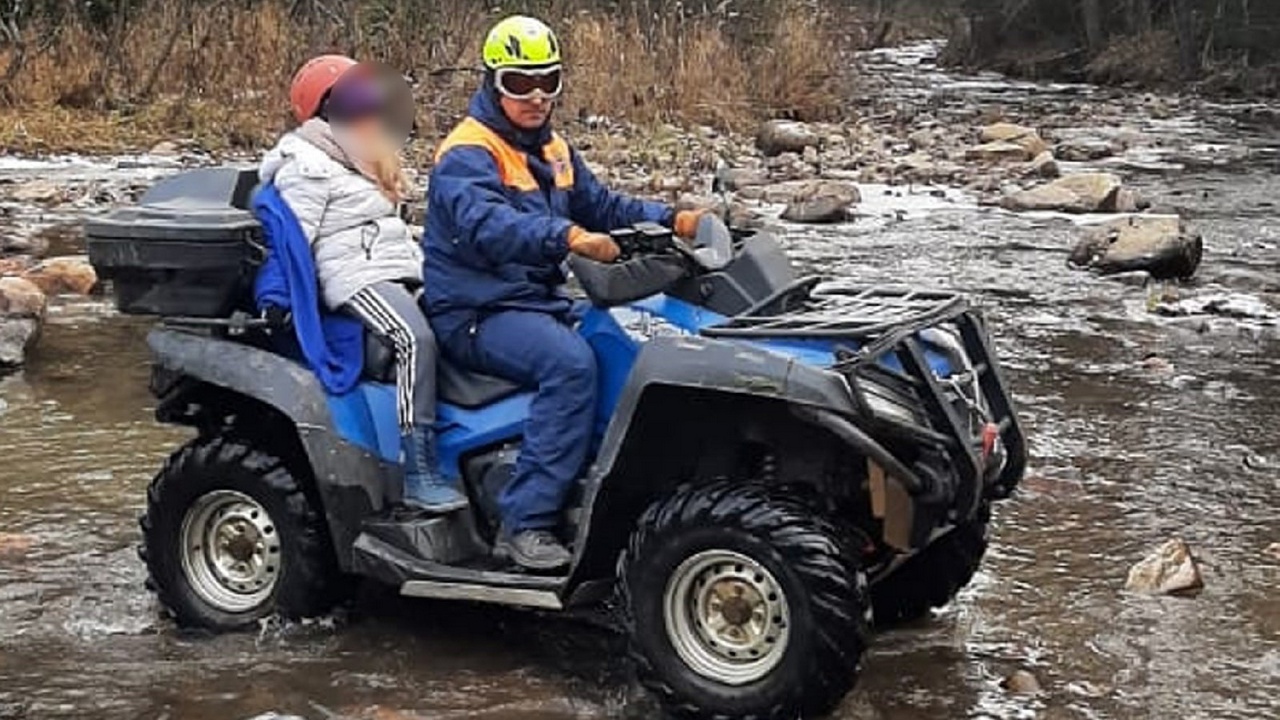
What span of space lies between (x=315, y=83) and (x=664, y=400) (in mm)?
1647

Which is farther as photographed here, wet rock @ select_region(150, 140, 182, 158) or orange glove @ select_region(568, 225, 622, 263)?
wet rock @ select_region(150, 140, 182, 158)

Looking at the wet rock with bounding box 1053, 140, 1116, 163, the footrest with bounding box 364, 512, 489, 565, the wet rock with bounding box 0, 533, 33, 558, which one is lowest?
the wet rock with bounding box 1053, 140, 1116, 163

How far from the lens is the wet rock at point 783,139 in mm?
20969

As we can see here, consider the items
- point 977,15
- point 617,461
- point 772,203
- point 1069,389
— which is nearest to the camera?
point 617,461

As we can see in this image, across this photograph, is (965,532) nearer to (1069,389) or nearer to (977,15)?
(1069,389)

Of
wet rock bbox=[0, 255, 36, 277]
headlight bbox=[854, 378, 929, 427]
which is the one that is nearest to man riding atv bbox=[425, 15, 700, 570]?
headlight bbox=[854, 378, 929, 427]

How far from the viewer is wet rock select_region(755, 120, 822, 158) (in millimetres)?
20969

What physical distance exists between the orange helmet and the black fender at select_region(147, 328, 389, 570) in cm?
76

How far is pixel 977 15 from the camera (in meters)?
44.7

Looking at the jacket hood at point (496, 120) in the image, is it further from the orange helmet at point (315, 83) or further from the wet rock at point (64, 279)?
the wet rock at point (64, 279)

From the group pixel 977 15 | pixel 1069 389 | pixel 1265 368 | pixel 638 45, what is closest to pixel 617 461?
pixel 1069 389

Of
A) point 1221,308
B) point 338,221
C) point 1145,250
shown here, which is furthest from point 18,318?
point 1145,250

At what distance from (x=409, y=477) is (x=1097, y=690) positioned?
6.63 feet

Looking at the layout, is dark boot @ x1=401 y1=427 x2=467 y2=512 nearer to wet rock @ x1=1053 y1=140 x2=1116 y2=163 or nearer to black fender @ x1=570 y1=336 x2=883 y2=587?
black fender @ x1=570 y1=336 x2=883 y2=587
